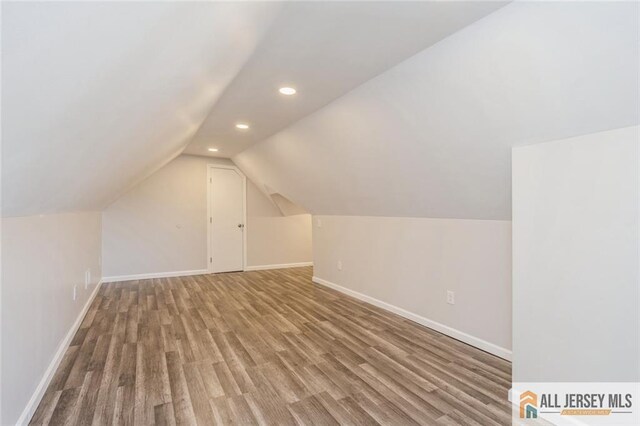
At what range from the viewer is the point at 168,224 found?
542 cm

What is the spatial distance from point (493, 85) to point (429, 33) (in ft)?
1.53

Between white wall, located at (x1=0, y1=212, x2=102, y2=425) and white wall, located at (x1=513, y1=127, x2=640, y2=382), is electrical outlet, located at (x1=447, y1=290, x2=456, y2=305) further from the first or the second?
white wall, located at (x1=0, y1=212, x2=102, y2=425)

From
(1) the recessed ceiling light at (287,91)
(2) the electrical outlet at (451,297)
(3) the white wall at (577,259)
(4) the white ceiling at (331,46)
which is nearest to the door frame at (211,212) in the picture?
(4) the white ceiling at (331,46)

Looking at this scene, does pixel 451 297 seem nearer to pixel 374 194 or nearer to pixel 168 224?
pixel 374 194

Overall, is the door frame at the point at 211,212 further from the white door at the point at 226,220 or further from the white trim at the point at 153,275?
the white trim at the point at 153,275

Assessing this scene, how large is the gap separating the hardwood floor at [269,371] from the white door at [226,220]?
217 centimetres

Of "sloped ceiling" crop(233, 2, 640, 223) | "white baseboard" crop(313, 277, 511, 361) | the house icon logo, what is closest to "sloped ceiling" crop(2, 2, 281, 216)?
"sloped ceiling" crop(233, 2, 640, 223)

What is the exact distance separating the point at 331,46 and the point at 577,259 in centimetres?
180

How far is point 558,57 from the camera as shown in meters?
1.43

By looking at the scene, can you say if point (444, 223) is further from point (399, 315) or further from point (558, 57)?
point (558, 57)

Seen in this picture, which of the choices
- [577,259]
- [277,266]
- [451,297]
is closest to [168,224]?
[277,266]

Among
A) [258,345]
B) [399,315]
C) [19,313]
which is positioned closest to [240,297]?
[258,345]

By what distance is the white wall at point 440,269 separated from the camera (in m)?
2.45

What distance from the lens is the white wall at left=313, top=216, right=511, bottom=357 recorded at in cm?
245
